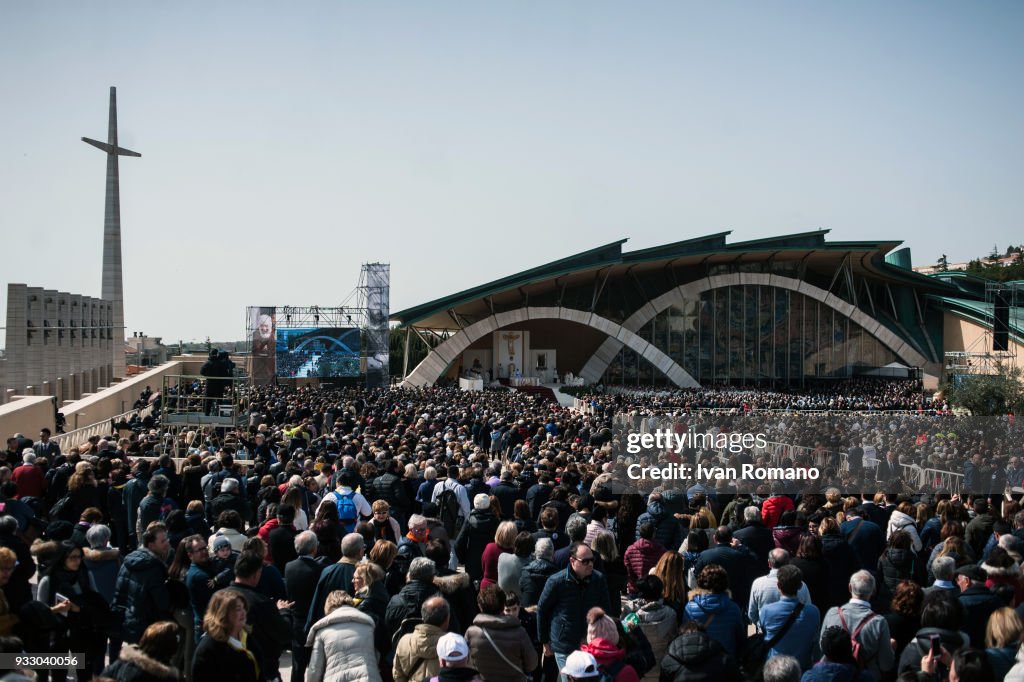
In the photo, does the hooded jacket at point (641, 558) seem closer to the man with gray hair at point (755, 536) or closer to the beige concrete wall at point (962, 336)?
the man with gray hair at point (755, 536)

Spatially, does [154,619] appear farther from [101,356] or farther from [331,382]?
→ [101,356]

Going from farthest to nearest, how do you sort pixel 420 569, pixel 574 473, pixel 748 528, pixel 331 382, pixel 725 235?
pixel 725 235
pixel 331 382
pixel 574 473
pixel 748 528
pixel 420 569

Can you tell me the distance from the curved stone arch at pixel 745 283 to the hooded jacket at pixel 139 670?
Result: 1819 inches

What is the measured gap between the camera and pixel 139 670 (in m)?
4.04

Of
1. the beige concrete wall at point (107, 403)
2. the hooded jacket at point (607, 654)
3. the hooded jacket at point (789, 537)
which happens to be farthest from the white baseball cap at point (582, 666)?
the beige concrete wall at point (107, 403)

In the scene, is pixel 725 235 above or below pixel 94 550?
above

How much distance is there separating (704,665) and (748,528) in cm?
319

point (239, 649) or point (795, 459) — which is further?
point (795, 459)

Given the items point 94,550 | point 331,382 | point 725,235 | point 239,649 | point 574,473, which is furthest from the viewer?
point 725,235

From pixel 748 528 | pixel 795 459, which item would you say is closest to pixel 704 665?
pixel 748 528

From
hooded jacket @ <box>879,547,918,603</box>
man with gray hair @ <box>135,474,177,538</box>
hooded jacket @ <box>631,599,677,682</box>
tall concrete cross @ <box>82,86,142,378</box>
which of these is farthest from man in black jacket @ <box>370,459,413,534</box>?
tall concrete cross @ <box>82,86,142,378</box>

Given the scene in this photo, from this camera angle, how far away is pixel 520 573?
6668mm

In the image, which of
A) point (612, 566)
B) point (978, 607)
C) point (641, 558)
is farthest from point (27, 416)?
point (978, 607)

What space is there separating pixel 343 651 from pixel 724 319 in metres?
51.0
